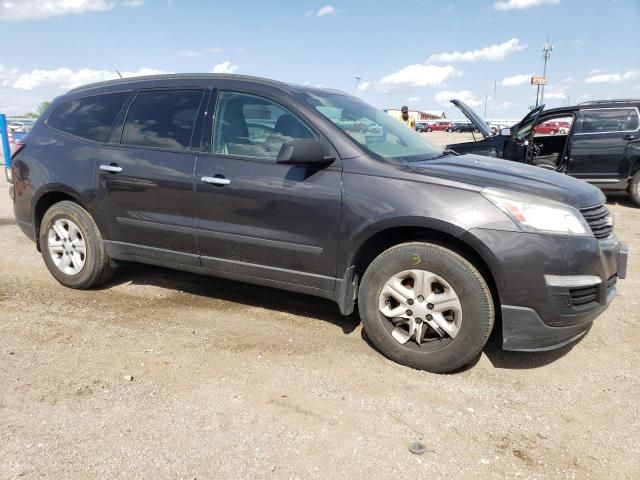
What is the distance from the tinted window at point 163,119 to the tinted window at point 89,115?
0.71ft

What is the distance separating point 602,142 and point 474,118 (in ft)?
7.19

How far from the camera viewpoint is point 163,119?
3.96 metres

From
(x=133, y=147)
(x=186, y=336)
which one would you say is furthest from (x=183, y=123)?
(x=186, y=336)

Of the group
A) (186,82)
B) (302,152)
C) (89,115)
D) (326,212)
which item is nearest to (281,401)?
(326,212)

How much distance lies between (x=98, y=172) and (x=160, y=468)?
2697 millimetres

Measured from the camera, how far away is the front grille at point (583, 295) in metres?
2.85

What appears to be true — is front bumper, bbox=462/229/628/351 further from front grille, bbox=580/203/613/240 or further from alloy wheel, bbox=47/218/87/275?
alloy wheel, bbox=47/218/87/275

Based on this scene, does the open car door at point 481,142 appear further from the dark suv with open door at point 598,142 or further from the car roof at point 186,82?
the car roof at point 186,82

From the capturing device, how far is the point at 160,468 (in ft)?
7.32

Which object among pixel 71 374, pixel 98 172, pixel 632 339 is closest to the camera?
pixel 71 374

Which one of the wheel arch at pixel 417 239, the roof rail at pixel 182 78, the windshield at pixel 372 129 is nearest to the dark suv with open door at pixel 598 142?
the windshield at pixel 372 129

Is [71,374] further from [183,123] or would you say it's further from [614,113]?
[614,113]

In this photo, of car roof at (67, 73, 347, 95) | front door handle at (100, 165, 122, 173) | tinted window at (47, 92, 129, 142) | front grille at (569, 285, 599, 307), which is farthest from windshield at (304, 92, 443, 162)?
tinted window at (47, 92, 129, 142)

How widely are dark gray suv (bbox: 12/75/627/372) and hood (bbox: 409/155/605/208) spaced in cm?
2
